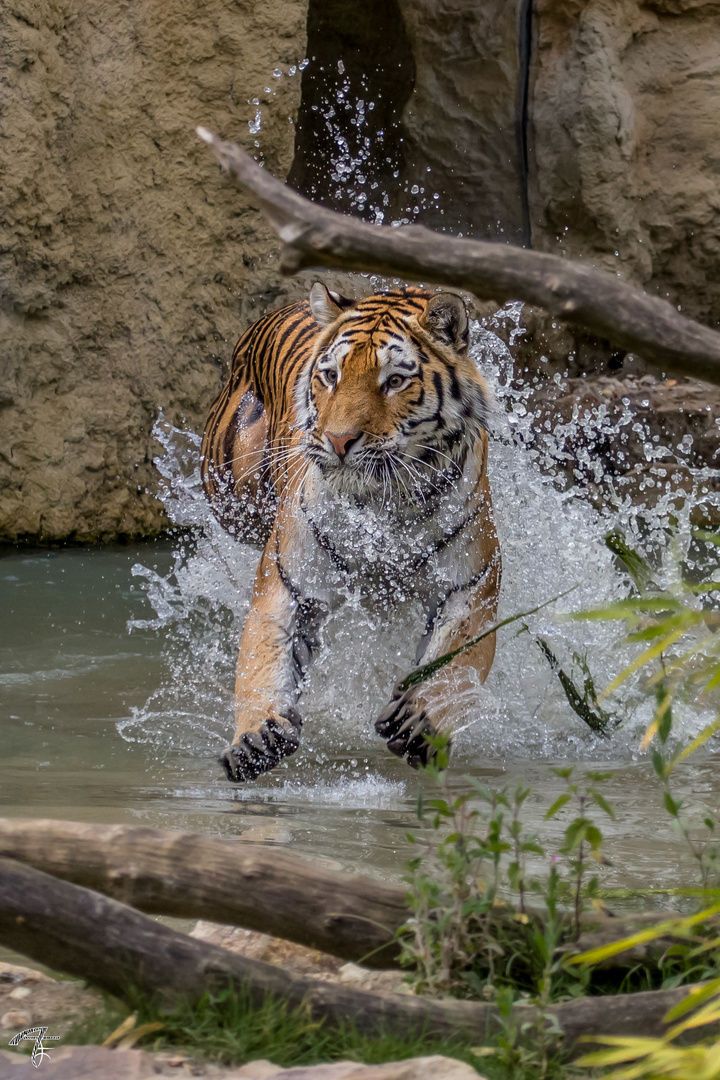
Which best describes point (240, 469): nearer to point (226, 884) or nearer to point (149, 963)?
point (226, 884)

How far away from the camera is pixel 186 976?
1.53 m

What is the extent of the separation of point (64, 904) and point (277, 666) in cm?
168

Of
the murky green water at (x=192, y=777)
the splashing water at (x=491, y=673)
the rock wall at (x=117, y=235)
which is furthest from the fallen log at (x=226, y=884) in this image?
the rock wall at (x=117, y=235)

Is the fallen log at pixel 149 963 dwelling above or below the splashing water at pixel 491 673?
above

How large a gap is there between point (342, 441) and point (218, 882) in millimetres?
1514

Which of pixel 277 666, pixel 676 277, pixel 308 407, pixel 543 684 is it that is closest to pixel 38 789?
pixel 277 666

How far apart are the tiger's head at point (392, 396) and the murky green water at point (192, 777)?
0.75m

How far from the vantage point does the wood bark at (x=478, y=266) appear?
4.15 ft

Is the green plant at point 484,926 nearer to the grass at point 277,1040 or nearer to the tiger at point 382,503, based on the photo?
the grass at point 277,1040

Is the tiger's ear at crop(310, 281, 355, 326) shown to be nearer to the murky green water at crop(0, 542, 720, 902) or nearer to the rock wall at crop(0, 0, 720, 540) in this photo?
the murky green water at crop(0, 542, 720, 902)

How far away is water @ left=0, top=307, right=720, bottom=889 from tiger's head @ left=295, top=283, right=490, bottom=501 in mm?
179

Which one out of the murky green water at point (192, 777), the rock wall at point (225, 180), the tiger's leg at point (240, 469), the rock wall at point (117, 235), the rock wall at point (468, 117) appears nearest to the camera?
the murky green water at point (192, 777)

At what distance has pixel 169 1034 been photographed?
1527mm
